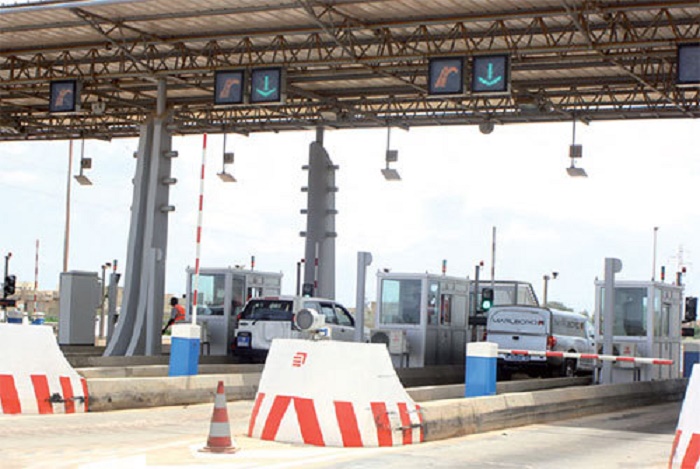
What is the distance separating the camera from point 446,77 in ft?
87.5

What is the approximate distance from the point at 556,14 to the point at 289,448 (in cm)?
1430

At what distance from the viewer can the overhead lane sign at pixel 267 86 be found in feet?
92.7

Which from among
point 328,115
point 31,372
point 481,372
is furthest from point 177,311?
point 31,372

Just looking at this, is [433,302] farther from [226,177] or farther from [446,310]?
[226,177]

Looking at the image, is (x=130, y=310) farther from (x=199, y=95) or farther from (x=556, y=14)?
(x=556, y=14)

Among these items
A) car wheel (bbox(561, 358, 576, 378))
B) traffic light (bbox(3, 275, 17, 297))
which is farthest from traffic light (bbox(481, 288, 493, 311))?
traffic light (bbox(3, 275, 17, 297))

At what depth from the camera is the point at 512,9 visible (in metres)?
24.6

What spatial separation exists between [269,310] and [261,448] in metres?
17.2

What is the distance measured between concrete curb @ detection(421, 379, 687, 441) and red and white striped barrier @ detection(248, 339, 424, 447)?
4.00ft

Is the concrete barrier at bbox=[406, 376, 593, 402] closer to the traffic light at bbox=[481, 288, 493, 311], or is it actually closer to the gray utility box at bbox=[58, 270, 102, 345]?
the traffic light at bbox=[481, 288, 493, 311]

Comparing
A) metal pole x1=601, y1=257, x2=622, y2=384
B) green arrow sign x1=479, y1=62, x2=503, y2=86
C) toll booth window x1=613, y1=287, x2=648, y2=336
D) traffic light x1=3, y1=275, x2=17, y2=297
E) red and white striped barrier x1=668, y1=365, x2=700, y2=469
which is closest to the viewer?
red and white striped barrier x1=668, y1=365, x2=700, y2=469

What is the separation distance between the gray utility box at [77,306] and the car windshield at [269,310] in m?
6.51

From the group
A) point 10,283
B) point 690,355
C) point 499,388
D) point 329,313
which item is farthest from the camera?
point 10,283

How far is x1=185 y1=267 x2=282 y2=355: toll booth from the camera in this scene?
32.2 metres
